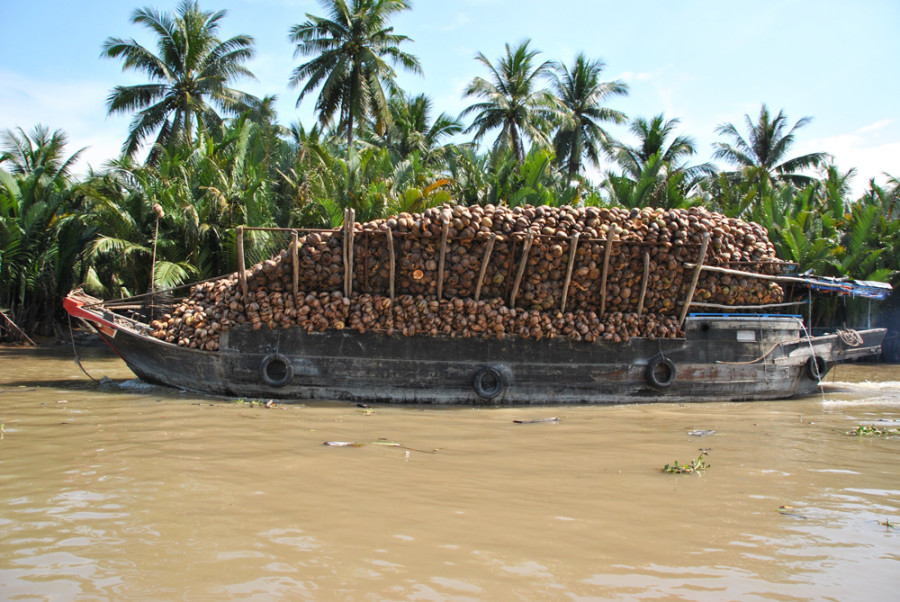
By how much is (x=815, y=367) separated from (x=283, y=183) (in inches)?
613

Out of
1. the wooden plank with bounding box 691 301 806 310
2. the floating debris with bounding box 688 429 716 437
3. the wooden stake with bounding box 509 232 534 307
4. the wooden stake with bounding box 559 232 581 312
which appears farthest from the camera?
the wooden plank with bounding box 691 301 806 310

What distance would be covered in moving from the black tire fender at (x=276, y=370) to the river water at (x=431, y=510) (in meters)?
1.37

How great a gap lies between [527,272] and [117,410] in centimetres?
580

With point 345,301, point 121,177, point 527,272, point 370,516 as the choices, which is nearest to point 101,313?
point 345,301

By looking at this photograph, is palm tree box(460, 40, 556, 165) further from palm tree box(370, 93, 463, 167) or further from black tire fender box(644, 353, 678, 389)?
black tire fender box(644, 353, 678, 389)

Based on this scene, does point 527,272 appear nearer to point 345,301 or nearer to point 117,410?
point 345,301

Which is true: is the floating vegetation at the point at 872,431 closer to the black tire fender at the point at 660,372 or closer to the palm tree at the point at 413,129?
the black tire fender at the point at 660,372

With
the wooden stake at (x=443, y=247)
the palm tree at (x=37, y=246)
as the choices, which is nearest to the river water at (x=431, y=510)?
the wooden stake at (x=443, y=247)

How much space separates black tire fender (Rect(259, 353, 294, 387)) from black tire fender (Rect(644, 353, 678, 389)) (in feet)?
17.7

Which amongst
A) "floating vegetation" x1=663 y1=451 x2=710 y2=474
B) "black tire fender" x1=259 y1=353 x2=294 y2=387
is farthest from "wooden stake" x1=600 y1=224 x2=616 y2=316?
"black tire fender" x1=259 y1=353 x2=294 y2=387

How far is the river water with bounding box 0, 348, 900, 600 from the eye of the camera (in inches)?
122

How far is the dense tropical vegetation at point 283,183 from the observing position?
1712cm

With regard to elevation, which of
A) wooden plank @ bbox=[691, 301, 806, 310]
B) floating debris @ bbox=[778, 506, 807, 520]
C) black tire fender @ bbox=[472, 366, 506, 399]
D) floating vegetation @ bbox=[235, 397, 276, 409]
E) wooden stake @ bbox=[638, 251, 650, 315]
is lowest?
floating debris @ bbox=[778, 506, 807, 520]

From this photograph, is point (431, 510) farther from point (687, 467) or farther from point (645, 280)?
point (645, 280)
